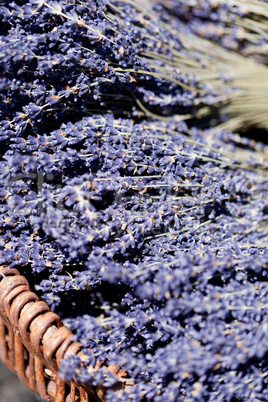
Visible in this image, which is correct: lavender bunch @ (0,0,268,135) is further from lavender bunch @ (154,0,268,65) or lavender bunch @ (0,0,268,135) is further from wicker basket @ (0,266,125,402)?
wicker basket @ (0,266,125,402)

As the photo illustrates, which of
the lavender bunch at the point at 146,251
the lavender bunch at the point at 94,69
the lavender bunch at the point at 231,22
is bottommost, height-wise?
the lavender bunch at the point at 146,251

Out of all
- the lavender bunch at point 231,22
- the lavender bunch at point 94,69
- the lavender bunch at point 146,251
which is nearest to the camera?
the lavender bunch at point 146,251

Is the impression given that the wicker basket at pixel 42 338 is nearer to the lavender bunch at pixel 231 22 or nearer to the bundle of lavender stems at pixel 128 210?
the bundle of lavender stems at pixel 128 210

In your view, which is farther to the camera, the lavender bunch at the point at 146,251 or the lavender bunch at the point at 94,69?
the lavender bunch at the point at 94,69

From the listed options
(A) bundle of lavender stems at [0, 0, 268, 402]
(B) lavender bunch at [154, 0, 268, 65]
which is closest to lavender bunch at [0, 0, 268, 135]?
(A) bundle of lavender stems at [0, 0, 268, 402]

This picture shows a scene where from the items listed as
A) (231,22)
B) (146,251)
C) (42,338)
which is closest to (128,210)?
(146,251)

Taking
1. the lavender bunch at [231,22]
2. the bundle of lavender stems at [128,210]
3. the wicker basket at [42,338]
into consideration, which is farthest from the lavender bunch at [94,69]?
the wicker basket at [42,338]

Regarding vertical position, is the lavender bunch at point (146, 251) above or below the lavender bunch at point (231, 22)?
below
